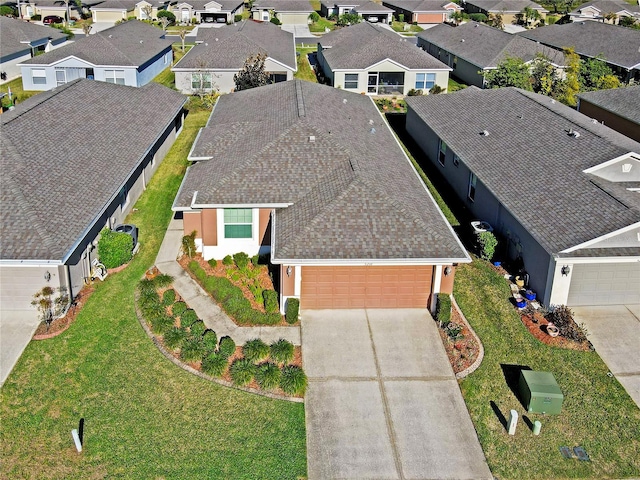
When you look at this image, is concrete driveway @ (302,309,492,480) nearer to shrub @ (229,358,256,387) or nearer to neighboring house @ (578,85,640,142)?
shrub @ (229,358,256,387)

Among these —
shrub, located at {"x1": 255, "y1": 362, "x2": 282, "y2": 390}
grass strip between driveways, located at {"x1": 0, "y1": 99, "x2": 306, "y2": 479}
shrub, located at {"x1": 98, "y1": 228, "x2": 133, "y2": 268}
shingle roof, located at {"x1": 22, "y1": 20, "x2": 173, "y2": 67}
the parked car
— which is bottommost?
grass strip between driveways, located at {"x1": 0, "y1": 99, "x2": 306, "y2": 479}

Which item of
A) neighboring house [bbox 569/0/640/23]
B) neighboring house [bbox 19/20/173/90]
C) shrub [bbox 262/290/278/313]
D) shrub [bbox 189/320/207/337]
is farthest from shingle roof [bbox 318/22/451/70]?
neighboring house [bbox 569/0/640/23]

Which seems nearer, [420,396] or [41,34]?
[420,396]

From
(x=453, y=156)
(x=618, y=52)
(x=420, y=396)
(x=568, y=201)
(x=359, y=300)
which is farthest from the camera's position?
(x=618, y=52)

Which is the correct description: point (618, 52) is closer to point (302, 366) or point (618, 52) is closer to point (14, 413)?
point (302, 366)

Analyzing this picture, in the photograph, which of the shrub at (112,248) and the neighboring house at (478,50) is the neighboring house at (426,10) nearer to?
the neighboring house at (478,50)

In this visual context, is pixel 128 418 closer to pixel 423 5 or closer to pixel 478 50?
pixel 478 50

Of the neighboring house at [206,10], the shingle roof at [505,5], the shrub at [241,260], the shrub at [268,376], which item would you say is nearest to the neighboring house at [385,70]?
the shrub at [241,260]

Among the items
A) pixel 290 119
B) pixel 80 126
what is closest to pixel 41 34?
pixel 80 126
